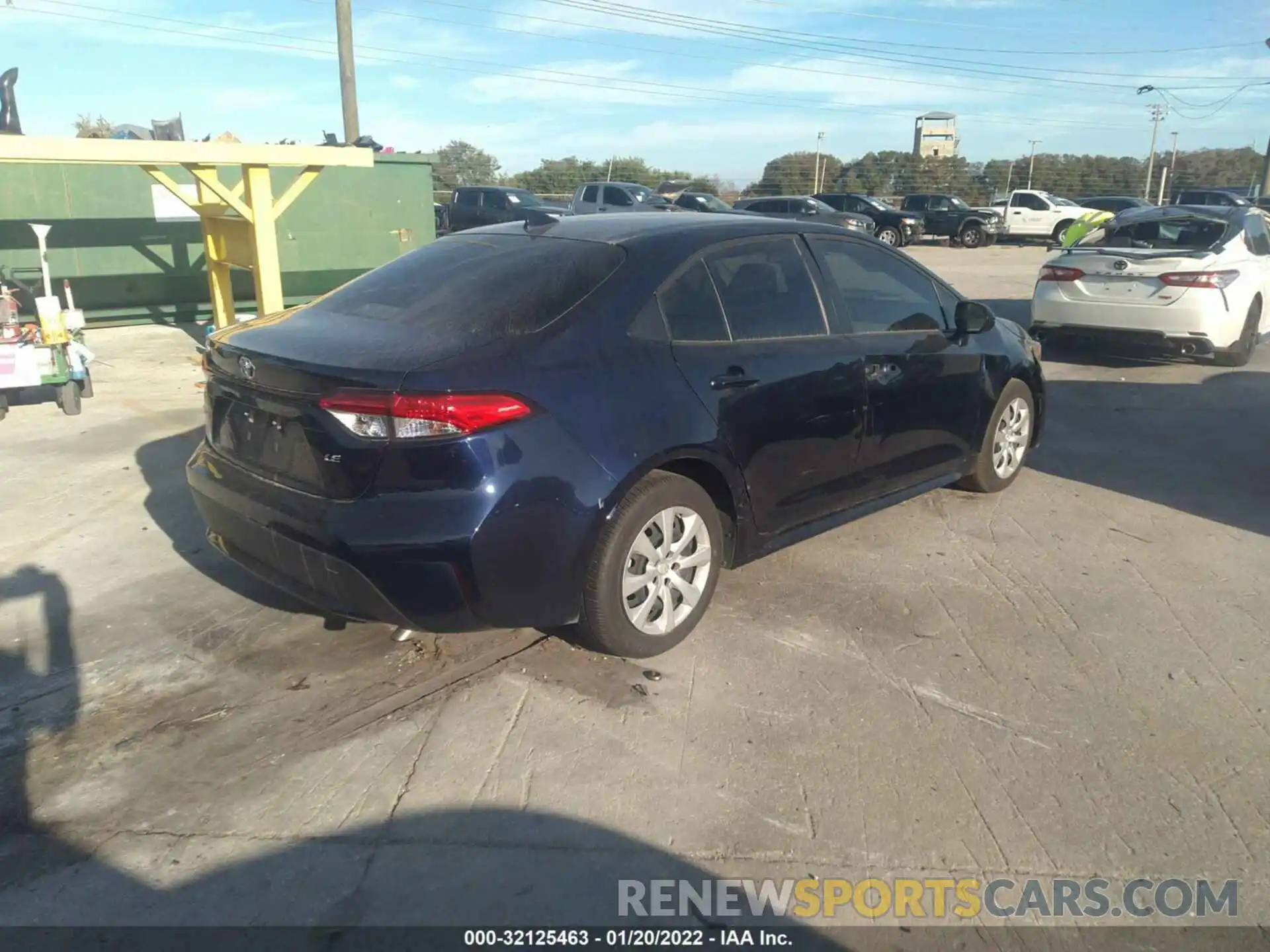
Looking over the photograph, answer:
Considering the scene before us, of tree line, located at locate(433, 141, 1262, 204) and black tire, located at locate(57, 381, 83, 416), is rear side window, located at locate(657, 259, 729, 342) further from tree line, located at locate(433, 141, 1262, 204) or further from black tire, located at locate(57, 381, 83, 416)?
tree line, located at locate(433, 141, 1262, 204)

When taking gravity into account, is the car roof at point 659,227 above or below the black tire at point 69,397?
above

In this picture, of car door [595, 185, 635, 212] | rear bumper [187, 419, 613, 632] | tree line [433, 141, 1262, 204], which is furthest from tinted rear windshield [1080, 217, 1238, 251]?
tree line [433, 141, 1262, 204]

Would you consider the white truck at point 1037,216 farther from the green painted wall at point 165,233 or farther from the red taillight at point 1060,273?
the green painted wall at point 165,233

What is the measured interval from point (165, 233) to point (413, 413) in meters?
10.8

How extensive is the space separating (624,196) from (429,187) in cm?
1334

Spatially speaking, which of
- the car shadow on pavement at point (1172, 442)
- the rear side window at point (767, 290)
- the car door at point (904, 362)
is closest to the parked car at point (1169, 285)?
the car shadow on pavement at point (1172, 442)

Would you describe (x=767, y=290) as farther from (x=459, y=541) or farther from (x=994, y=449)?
(x=994, y=449)

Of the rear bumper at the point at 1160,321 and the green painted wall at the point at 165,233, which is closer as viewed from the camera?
the rear bumper at the point at 1160,321

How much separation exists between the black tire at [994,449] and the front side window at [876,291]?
0.77m

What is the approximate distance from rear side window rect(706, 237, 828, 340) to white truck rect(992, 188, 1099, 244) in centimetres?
3108

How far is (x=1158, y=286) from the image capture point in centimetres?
902

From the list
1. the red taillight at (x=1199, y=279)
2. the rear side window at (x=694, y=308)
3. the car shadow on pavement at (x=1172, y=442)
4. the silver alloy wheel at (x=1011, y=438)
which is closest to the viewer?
the rear side window at (x=694, y=308)

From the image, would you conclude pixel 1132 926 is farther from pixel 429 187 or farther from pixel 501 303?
pixel 429 187

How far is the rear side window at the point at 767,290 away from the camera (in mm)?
4109
